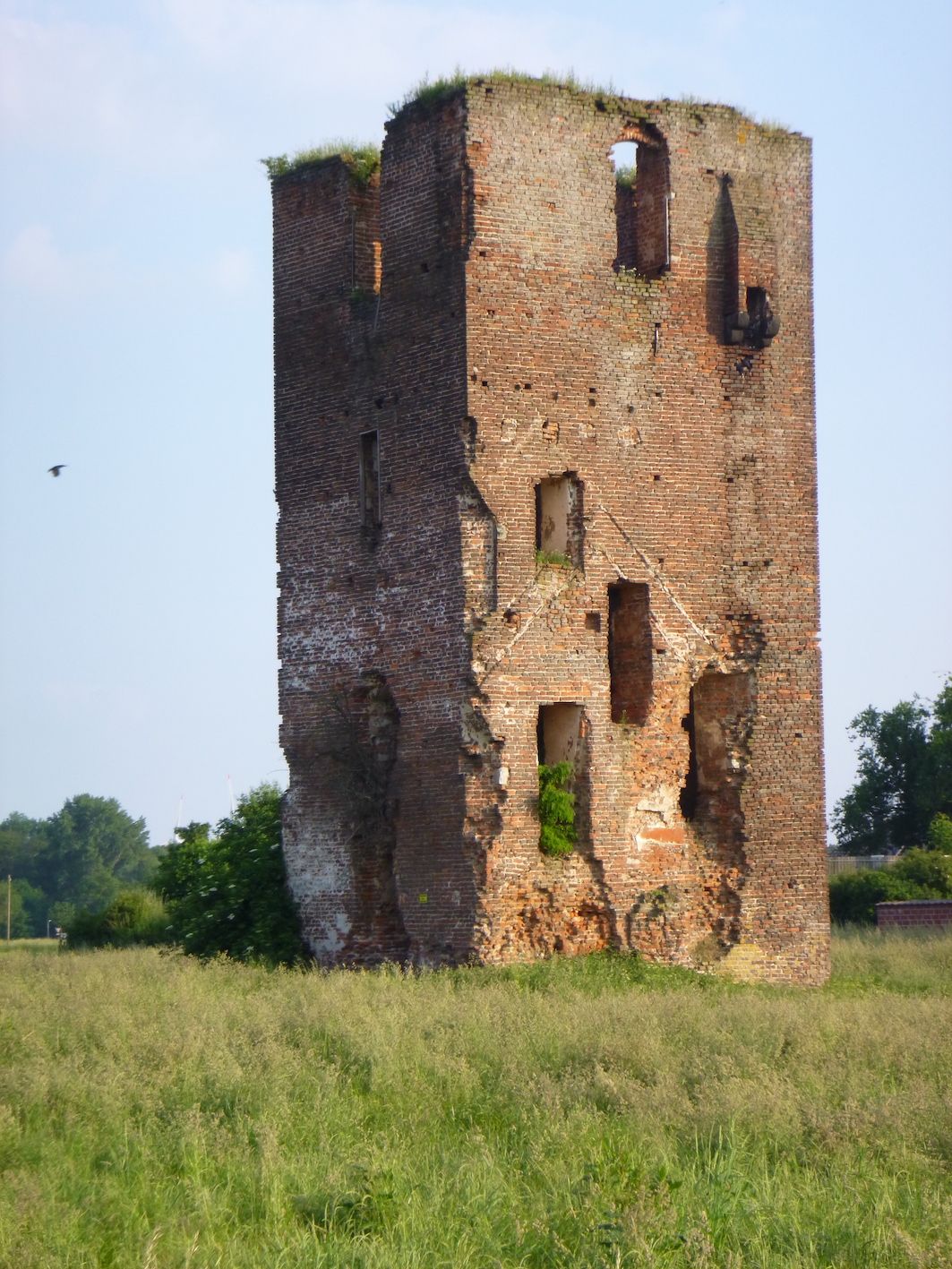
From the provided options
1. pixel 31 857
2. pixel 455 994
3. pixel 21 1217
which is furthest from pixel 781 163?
pixel 31 857

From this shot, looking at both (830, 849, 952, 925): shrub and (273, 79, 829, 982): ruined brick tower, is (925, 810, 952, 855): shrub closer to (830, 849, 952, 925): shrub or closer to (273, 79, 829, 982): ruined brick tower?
(830, 849, 952, 925): shrub

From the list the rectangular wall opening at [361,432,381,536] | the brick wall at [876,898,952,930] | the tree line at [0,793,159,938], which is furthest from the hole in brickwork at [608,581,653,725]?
the tree line at [0,793,159,938]

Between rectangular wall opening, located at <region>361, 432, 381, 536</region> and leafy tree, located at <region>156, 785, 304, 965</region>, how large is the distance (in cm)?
340

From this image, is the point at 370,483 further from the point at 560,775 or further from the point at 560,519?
the point at 560,775

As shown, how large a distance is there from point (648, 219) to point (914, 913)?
1076cm

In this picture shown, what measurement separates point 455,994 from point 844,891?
13.9 meters

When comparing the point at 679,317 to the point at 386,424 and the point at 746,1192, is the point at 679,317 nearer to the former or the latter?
the point at 386,424

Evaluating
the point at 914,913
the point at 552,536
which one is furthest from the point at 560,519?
the point at 914,913

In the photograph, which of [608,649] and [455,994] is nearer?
[455,994]

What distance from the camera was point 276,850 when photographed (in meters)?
18.1

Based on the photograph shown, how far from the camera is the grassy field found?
7672 mm

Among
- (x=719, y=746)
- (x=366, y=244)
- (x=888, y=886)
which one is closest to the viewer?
(x=719, y=746)

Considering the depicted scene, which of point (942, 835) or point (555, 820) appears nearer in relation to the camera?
point (555, 820)

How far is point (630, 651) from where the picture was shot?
16703 mm
